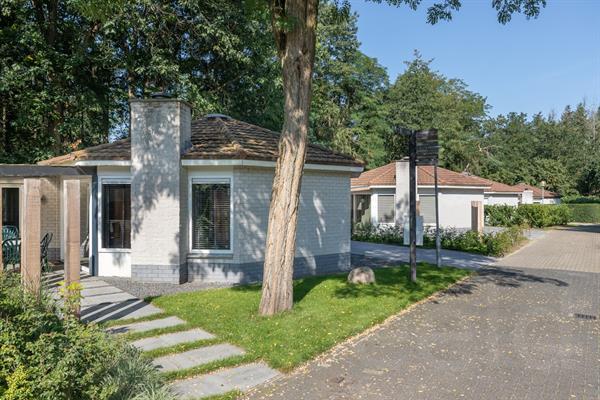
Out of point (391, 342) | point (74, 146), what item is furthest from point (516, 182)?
point (391, 342)

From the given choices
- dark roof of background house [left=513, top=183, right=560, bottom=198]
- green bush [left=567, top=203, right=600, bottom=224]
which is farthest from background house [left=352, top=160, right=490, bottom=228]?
dark roof of background house [left=513, top=183, right=560, bottom=198]

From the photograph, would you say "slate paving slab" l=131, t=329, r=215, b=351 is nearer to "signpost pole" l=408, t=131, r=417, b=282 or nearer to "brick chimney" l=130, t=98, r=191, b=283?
"brick chimney" l=130, t=98, r=191, b=283

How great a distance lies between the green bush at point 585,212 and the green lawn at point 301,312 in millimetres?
40760

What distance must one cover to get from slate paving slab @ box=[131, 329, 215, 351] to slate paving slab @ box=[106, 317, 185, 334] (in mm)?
448

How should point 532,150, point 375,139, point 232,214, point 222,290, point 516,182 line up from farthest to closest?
point 532,150 < point 516,182 < point 375,139 < point 232,214 < point 222,290

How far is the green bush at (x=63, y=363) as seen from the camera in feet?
13.2

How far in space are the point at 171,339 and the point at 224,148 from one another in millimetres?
6173

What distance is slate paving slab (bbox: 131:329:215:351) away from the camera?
264 inches

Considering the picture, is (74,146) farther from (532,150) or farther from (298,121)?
(532,150)

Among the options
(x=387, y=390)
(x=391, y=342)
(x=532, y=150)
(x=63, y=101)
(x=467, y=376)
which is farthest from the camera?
(x=532, y=150)

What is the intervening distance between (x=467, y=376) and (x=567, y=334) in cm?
304

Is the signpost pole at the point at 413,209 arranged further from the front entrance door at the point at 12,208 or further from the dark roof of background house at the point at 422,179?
the front entrance door at the point at 12,208

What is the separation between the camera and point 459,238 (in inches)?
819

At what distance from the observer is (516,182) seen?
5875cm
